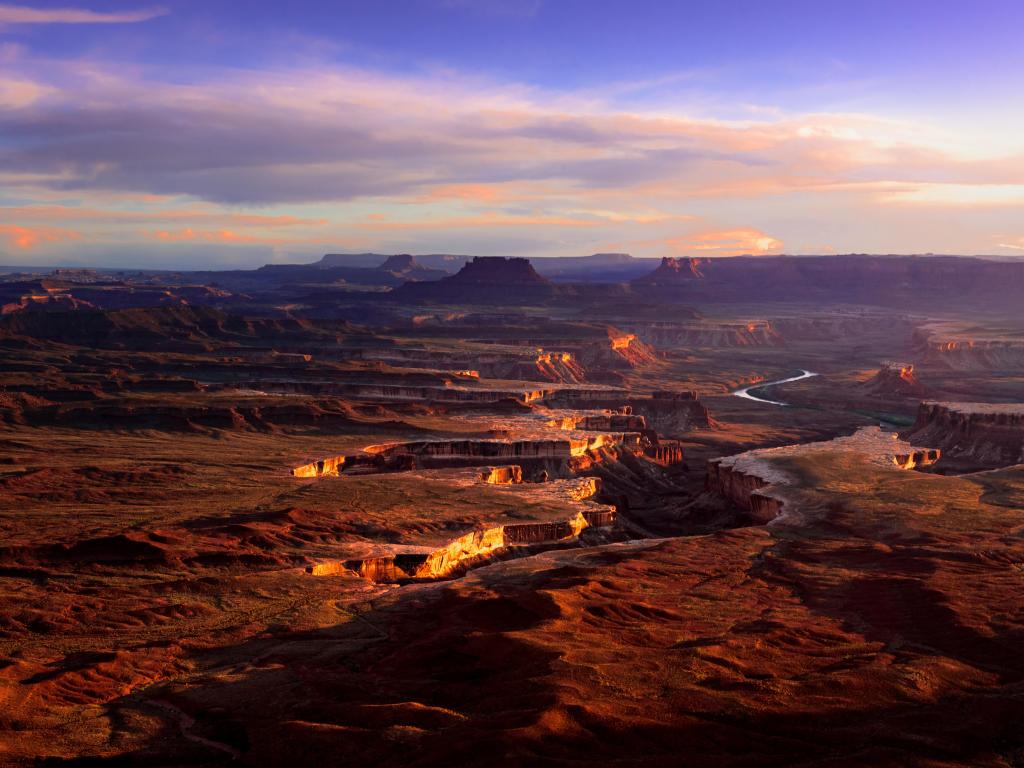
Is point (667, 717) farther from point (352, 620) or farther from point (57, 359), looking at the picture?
point (57, 359)

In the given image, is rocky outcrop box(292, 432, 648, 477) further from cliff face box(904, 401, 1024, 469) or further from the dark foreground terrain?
cliff face box(904, 401, 1024, 469)

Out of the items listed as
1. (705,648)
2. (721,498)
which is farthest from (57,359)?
(705,648)

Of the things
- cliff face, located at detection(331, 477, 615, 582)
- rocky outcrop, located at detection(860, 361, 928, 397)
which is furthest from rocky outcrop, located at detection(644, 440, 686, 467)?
rocky outcrop, located at detection(860, 361, 928, 397)

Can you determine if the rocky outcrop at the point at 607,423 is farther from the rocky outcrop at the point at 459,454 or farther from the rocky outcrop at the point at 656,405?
the rocky outcrop at the point at 656,405

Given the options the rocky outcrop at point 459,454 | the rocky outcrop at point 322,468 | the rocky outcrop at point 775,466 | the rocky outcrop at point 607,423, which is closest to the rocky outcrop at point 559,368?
the rocky outcrop at point 607,423

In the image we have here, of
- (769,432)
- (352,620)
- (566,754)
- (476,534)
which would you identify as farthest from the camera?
(769,432)

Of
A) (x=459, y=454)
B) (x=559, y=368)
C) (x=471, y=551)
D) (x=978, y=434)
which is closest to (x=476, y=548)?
(x=471, y=551)

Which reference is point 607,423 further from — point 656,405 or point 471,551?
point 471,551

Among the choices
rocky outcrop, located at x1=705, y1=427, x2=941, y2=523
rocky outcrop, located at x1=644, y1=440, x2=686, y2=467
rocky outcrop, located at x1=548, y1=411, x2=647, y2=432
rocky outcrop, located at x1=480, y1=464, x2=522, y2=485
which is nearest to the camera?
rocky outcrop, located at x1=705, y1=427, x2=941, y2=523
